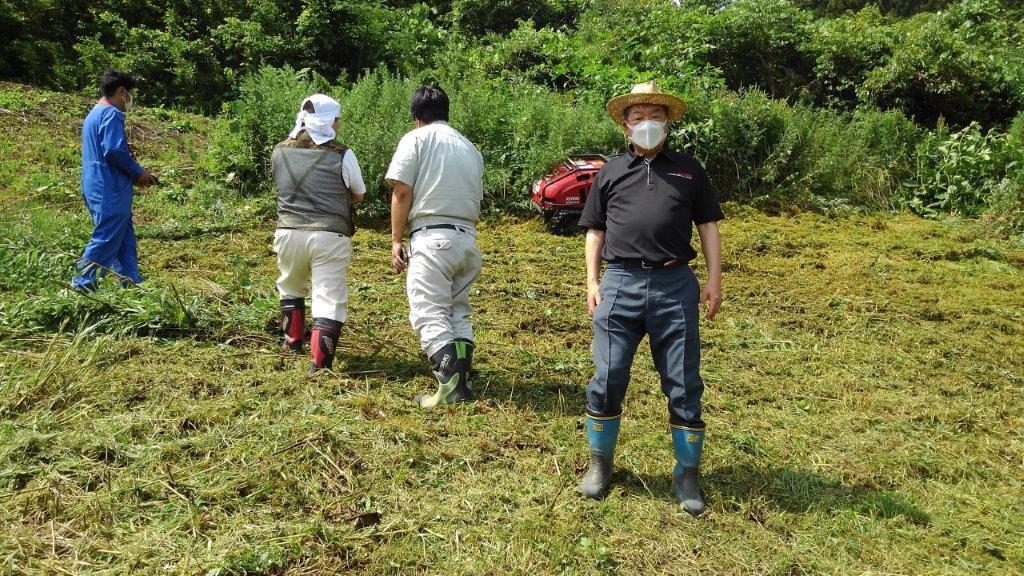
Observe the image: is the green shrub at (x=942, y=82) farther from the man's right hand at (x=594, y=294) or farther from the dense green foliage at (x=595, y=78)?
the man's right hand at (x=594, y=294)

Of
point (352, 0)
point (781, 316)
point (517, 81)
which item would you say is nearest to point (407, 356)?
point (781, 316)

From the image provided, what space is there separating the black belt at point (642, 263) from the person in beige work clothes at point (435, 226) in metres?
1.18

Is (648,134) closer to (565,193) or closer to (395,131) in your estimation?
(565,193)

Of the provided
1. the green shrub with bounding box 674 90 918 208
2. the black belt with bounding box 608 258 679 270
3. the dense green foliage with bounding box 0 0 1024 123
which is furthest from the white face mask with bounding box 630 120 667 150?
the dense green foliage with bounding box 0 0 1024 123

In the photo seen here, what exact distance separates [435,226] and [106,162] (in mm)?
2735

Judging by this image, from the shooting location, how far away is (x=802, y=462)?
146 inches

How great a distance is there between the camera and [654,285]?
3133mm

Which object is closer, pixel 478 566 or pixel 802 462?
pixel 478 566

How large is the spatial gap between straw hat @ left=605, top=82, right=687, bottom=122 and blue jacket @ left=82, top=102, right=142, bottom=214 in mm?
3659

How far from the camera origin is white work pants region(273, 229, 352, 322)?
13.6 feet

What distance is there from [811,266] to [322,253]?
5.00m

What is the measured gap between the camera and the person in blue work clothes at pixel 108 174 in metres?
5.14

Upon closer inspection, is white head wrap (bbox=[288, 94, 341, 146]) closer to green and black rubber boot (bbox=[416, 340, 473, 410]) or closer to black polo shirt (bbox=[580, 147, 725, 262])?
green and black rubber boot (bbox=[416, 340, 473, 410])

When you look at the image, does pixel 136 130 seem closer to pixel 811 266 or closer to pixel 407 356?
pixel 407 356
